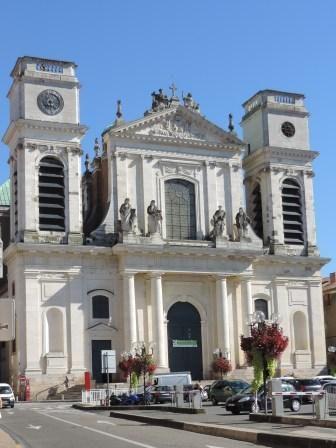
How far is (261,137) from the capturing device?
65438 mm

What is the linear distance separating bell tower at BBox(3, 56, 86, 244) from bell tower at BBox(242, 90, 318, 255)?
1483 centimetres

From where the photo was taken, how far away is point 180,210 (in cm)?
6044

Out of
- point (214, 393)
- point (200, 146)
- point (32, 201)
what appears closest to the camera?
point (214, 393)

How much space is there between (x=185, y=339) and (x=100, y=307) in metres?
6.57

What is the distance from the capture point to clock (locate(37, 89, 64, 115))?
57406mm

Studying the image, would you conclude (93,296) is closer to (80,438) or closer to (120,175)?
(120,175)

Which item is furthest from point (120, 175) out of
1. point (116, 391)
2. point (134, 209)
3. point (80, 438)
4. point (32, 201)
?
point (80, 438)

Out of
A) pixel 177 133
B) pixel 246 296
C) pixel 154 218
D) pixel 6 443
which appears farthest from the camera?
pixel 177 133

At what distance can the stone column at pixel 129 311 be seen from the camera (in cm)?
5569

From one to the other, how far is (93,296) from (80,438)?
114ft

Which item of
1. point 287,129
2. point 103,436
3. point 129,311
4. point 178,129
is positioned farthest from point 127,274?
point 103,436

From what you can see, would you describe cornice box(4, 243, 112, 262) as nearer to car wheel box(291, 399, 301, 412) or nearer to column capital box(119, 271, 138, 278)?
column capital box(119, 271, 138, 278)

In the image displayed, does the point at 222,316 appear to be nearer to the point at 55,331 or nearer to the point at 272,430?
the point at 55,331

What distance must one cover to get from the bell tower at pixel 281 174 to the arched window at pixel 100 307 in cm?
1349
